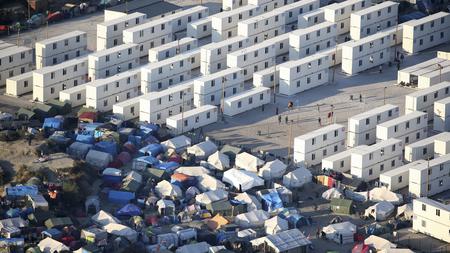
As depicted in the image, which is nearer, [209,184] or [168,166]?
[209,184]

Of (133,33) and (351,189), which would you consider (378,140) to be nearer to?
(351,189)

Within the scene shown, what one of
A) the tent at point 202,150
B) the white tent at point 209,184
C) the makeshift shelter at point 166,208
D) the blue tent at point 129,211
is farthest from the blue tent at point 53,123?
the makeshift shelter at point 166,208

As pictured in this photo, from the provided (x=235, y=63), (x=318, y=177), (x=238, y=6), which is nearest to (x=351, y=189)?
(x=318, y=177)

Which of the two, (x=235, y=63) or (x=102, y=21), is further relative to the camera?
(x=102, y=21)

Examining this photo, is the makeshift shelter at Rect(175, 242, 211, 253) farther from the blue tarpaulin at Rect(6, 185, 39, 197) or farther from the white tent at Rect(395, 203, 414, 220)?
the white tent at Rect(395, 203, 414, 220)

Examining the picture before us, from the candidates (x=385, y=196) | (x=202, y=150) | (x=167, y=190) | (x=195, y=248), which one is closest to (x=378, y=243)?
(x=385, y=196)

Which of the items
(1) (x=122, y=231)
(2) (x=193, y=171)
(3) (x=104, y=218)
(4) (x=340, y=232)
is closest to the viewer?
(1) (x=122, y=231)

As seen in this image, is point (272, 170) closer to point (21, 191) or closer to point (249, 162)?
point (249, 162)
